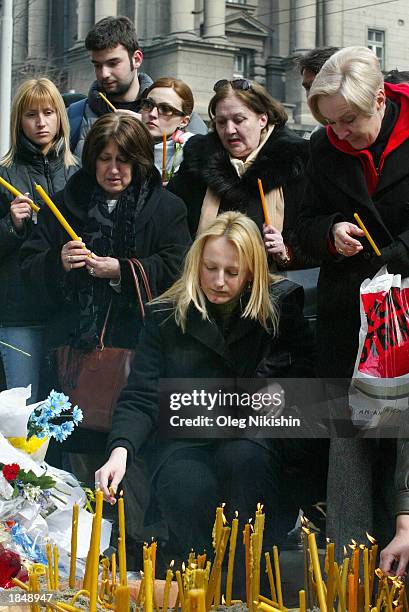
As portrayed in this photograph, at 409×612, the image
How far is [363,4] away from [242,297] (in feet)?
2.93

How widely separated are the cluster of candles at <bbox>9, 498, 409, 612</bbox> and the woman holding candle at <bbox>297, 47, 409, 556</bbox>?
7.3 inches

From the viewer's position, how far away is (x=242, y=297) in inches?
136

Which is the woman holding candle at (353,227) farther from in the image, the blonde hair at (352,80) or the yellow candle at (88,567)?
the yellow candle at (88,567)

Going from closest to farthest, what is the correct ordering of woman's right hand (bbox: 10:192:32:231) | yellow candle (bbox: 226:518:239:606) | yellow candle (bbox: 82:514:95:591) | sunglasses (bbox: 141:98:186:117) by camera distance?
1. yellow candle (bbox: 82:514:95:591)
2. yellow candle (bbox: 226:518:239:606)
3. woman's right hand (bbox: 10:192:32:231)
4. sunglasses (bbox: 141:98:186:117)

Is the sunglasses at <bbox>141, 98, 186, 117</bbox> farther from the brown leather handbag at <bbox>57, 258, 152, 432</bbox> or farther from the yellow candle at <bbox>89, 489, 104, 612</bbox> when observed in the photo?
the yellow candle at <bbox>89, 489, 104, 612</bbox>

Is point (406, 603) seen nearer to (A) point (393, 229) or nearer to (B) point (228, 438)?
(B) point (228, 438)

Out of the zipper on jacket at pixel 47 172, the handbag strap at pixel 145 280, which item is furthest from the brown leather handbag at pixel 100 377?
the zipper on jacket at pixel 47 172

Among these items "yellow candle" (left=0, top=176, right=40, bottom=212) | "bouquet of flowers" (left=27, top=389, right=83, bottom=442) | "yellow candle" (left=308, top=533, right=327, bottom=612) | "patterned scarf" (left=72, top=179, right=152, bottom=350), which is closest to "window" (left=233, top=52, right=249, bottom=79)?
"patterned scarf" (left=72, top=179, right=152, bottom=350)

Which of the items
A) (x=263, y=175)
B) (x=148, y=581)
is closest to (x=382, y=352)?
(x=263, y=175)

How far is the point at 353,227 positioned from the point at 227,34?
2.21ft

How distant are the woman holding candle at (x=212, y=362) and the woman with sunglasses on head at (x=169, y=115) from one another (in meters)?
0.53

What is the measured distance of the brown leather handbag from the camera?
11.8 feet

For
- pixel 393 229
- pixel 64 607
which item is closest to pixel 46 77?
pixel 393 229

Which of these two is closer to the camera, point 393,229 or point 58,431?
point 393,229
